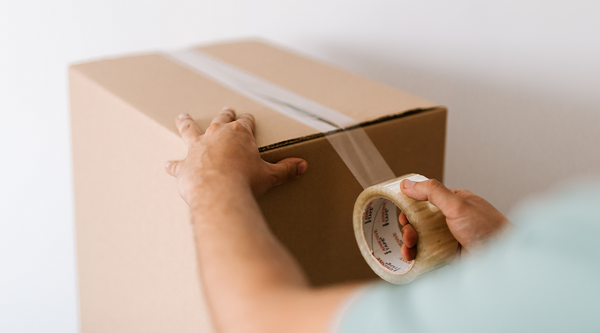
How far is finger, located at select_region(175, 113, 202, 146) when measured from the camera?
0.56 metres

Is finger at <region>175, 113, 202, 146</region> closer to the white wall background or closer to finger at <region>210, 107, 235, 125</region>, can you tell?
finger at <region>210, 107, 235, 125</region>

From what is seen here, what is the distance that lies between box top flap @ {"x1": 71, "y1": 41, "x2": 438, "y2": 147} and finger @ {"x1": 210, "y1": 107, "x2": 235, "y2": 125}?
0.06 ft

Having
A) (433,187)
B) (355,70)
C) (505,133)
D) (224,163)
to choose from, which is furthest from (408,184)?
(355,70)

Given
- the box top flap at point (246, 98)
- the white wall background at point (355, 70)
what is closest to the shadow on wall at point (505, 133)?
the white wall background at point (355, 70)

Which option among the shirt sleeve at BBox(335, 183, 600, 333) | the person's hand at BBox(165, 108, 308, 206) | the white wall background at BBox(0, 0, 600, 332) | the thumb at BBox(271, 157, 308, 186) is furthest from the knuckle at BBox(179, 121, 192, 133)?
the white wall background at BBox(0, 0, 600, 332)

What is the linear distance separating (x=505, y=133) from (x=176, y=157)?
533 mm

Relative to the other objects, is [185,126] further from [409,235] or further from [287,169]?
[409,235]

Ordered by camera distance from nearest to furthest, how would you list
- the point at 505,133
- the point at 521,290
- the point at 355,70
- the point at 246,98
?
the point at 521,290 < the point at 246,98 < the point at 505,133 < the point at 355,70

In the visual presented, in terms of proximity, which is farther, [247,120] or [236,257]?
[247,120]

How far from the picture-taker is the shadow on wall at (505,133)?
0.76 metres

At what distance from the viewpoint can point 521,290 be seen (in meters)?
0.30

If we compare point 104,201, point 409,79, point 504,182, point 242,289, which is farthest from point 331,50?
point 242,289

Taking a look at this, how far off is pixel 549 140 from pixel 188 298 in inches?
22.8

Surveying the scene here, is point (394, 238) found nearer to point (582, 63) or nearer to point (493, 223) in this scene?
point (493, 223)
